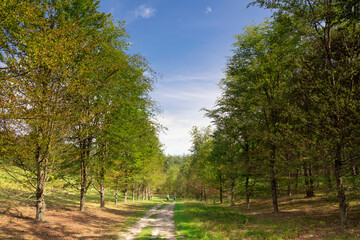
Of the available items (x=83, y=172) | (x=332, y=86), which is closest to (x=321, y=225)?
(x=332, y=86)

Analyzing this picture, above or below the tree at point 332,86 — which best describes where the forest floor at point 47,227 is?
below

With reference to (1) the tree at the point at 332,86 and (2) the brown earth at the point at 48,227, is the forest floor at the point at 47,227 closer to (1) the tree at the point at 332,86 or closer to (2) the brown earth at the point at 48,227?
(2) the brown earth at the point at 48,227

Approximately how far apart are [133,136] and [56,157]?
22.4 feet

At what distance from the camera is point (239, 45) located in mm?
18594

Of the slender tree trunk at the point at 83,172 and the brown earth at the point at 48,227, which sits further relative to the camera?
the slender tree trunk at the point at 83,172

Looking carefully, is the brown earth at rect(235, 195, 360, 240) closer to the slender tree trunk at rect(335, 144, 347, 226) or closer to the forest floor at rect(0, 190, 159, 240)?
the slender tree trunk at rect(335, 144, 347, 226)

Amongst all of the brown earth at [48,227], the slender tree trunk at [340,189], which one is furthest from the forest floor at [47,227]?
the slender tree trunk at [340,189]

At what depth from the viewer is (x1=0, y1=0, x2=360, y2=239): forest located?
888cm

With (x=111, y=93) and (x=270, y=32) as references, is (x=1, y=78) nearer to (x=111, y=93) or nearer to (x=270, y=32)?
(x=111, y=93)

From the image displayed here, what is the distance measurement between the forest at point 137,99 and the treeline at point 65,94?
0.08m

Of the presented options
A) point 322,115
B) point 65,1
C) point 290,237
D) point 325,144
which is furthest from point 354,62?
point 65,1

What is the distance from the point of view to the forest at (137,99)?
8.88 meters

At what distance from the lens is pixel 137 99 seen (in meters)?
18.2

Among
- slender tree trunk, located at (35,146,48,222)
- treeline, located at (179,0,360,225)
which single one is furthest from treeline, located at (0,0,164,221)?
treeline, located at (179,0,360,225)
